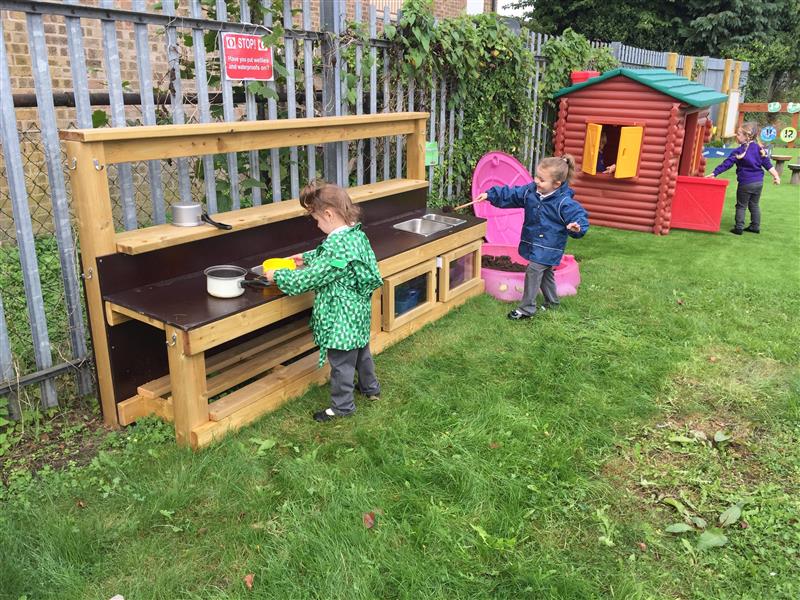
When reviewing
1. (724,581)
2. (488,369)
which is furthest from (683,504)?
(488,369)

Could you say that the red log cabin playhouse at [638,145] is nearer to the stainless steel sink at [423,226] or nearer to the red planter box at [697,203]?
the red planter box at [697,203]

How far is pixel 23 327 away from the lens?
15.9 ft

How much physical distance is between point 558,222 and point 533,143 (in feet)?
13.3

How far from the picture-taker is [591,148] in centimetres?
860

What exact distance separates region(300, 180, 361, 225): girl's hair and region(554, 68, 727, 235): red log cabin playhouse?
18.5 ft

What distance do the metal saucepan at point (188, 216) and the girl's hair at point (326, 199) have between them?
2.11 ft

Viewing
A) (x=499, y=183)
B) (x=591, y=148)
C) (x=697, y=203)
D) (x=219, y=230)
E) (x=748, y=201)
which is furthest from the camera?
(x=748, y=201)

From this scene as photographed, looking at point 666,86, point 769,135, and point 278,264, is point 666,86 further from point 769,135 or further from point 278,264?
point 769,135

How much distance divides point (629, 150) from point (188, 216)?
6.10m

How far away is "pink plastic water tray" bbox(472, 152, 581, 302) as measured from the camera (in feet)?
19.6

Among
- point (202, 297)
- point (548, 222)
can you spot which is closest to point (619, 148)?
point (548, 222)

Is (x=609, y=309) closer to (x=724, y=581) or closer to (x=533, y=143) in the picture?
(x=724, y=581)

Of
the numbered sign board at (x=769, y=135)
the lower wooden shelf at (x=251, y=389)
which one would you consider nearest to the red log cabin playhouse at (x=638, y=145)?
the lower wooden shelf at (x=251, y=389)

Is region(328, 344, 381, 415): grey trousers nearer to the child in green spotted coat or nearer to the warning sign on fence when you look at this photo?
the child in green spotted coat
